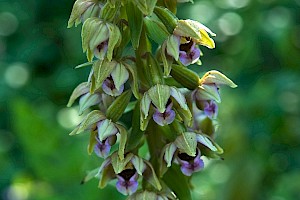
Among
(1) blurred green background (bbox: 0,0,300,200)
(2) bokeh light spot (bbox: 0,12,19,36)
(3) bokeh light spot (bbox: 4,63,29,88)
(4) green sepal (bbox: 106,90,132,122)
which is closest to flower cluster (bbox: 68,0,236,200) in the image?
(4) green sepal (bbox: 106,90,132,122)

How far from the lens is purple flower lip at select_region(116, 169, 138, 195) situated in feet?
8.63

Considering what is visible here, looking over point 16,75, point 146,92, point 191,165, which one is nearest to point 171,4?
point 146,92

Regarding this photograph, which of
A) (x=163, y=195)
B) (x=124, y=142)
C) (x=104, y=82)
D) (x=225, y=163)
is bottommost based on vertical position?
(x=225, y=163)

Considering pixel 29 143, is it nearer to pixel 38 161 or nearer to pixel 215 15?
pixel 38 161

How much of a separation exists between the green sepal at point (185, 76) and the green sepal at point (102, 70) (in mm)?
281

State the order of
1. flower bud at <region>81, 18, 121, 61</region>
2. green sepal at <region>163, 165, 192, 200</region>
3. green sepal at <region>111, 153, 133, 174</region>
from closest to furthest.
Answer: flower bud at <region>81, 18, 121, 61</region> → green sepal at <region>111, 153, 133, 174</region> → green sepal at <region>163, 165, 192, 200</region>

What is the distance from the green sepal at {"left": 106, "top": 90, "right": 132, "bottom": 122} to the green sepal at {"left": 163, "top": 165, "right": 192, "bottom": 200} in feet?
1.09

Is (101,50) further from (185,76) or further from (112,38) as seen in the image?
(185,76)

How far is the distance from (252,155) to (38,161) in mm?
1525

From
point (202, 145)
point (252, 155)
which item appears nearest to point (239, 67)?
point (252, 155)

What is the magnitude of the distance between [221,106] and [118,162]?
9.32ft

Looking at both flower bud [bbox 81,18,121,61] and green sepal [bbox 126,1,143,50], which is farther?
green sepal [bbox 126,1,143,50]

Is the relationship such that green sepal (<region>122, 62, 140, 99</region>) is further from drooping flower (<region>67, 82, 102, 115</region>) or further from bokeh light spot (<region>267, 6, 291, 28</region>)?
bokeh light spot (<region>267, 6, 291, 28</region>)

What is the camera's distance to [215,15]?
6.14 meters
